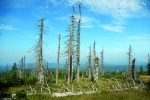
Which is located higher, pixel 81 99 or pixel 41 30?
pixel 41 30

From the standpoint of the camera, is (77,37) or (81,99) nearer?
(81,99)

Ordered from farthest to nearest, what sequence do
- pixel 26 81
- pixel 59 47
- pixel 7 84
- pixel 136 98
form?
pixel 59 47 < pixel 26 81 < pixel 7 84 < pixel 136 98

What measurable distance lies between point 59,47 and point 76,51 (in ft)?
15.8

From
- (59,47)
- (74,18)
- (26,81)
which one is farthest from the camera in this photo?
(59,47)

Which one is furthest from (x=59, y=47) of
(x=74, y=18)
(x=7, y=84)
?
(x=7, y=84)

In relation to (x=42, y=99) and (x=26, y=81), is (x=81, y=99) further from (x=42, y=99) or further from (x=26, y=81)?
(x=26, y=81)

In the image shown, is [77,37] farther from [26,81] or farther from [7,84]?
[7,84]

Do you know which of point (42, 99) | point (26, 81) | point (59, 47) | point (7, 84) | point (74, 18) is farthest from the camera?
point (59, 47)

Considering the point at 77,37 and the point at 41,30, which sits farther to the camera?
the point at 77,37

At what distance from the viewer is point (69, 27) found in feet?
156

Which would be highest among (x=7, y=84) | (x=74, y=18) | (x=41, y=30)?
(x=74, y=18)

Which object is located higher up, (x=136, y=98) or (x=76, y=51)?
(x=76, y=51)

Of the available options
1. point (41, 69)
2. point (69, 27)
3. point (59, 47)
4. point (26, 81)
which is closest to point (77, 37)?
point (69, 27)

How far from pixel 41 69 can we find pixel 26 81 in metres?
3.61
